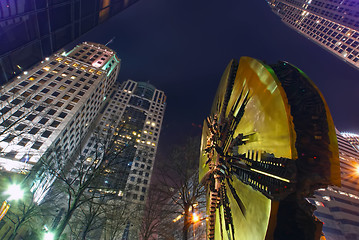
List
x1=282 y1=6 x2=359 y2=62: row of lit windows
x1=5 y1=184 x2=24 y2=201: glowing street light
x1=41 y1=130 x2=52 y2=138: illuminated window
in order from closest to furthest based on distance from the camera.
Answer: x1=5 y1=184 x2=24 y2=201: glowing street light < x1=41 y1=130 x2=52 y2=138: illuminated window < x1=282 y1=6 x2=359 y2=62: row of lit windows

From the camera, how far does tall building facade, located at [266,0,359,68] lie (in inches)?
2104

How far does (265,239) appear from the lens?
2.11 meters

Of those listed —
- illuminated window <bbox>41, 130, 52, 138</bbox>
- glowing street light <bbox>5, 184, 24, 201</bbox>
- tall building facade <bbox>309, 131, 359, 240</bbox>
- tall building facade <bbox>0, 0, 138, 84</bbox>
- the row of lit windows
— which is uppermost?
the row of lit windows

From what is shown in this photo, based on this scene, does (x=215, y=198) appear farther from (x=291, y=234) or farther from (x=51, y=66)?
(x=51, y=66)

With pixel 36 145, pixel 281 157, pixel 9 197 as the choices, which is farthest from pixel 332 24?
pixel 36 145

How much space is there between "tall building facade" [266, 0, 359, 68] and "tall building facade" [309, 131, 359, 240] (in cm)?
3332

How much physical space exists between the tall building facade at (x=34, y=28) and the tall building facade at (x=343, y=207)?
5340 centimetres

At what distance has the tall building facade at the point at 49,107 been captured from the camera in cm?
2849

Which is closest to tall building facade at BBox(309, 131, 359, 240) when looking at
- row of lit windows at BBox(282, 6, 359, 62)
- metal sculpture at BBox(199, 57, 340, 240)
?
row of lit windows at BBox(282, 6, 359, 62)

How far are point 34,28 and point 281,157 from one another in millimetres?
12364

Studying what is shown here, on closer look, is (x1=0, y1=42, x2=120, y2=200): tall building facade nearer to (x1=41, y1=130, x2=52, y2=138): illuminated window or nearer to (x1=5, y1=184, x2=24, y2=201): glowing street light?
(x1=41, y1=130, x2=52, y2=138): illuminated window

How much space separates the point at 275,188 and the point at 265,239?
68 centimetres

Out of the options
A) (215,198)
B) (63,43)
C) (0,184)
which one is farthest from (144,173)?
(215,198)

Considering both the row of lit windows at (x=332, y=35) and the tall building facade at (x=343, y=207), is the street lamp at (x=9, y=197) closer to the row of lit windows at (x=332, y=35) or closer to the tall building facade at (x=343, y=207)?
the tall building facade at (x=343, y=207)
